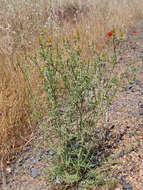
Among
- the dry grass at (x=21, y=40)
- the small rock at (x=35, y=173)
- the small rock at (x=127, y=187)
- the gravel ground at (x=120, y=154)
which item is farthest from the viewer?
the dry grass at (x=21, y=40)

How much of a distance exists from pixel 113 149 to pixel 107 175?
0.87 feet

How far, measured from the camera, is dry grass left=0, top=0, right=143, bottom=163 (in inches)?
88.1

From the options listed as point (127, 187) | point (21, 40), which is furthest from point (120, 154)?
point (21, 40)

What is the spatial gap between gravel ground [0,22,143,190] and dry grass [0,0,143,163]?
→ 0.20 m

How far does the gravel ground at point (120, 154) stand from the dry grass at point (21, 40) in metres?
0.20

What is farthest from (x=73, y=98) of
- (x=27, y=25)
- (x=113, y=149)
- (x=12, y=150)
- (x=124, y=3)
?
(x=124, y=3)

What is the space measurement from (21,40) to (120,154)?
2514 millimetres

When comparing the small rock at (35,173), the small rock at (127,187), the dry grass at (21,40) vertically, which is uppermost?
the dry grass at (21,40)

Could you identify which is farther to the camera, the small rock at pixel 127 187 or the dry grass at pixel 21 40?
the dry grass at pixel 21 40

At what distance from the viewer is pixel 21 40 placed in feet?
11.6

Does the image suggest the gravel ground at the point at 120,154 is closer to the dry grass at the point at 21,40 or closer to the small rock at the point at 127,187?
the small rock at the point at 127,187

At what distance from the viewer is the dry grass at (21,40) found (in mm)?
2238

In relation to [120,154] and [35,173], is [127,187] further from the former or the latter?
[35,173]

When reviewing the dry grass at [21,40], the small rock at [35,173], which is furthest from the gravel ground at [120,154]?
the dry grass at [21,40]
